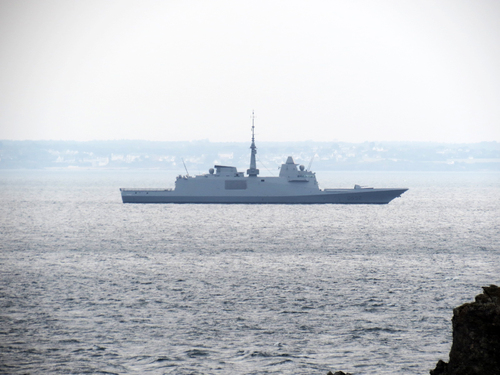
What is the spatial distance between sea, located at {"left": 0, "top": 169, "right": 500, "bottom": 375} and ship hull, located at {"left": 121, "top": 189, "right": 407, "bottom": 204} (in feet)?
68.0

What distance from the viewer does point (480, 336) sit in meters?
10.4

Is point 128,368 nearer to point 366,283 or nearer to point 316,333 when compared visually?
point 316,333

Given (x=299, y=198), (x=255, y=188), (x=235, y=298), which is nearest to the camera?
(x=235, y=298)

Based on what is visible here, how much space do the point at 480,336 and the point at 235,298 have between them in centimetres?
1206

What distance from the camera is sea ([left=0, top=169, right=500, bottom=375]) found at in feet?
49.2

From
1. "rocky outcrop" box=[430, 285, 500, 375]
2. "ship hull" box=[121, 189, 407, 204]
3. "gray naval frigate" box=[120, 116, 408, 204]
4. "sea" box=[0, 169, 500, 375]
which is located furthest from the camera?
"ship hull" box=[121, 189, 407, 204]

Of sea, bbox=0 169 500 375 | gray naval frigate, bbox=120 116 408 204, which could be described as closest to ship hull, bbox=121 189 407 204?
gray naval frigate, bbox=120 116 408 204

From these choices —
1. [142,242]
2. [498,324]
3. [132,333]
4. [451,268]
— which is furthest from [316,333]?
[142,242]

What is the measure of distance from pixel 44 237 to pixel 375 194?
39.9 meters

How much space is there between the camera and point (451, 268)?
28125mm

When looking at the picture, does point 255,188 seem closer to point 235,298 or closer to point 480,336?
point 235,298

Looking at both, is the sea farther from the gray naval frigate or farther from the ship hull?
the ship hull

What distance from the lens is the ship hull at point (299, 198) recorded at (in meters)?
65.8

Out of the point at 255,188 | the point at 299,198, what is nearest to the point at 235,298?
the point at 255,188
